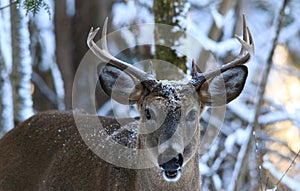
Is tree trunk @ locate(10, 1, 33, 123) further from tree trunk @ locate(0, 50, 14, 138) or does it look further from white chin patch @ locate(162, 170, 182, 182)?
white chin patch @ locate(162, 170, 182, 182)

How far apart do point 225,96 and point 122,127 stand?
3.18 ft

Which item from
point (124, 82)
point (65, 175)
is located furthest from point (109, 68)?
point (65, 175)

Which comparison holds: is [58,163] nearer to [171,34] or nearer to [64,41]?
[171,34]

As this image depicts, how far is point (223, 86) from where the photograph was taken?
607 cm

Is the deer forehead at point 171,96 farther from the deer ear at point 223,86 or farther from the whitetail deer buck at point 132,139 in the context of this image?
the deer ear at point 223,86

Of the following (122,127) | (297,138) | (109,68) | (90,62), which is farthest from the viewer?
(90,62)

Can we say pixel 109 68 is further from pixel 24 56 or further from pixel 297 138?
pixel 297 138

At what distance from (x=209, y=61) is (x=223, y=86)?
3.79 meters

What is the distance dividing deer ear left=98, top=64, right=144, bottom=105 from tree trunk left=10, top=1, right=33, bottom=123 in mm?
2304

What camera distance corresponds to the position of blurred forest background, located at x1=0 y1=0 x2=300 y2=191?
8.11 meters

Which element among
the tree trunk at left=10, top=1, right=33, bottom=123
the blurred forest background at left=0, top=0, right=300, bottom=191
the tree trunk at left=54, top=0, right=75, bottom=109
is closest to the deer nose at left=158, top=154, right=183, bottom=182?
the blurred forest background at left=0, top=0, right=300, bottom=191

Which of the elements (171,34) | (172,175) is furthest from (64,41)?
(172,175)

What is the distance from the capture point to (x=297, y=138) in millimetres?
10500

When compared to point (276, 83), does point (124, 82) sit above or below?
above
